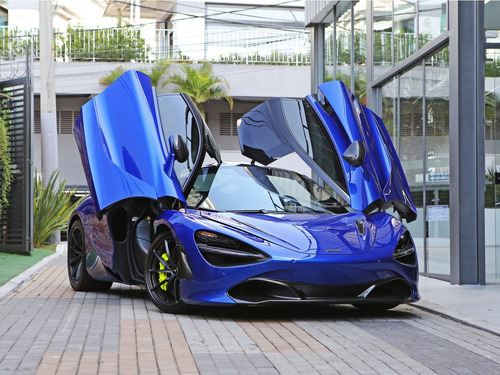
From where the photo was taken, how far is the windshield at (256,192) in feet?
25.6

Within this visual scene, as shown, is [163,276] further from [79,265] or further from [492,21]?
[492,21]

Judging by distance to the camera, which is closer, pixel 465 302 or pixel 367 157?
pixel 367 157

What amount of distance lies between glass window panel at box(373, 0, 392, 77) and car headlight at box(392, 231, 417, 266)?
716 centimetres

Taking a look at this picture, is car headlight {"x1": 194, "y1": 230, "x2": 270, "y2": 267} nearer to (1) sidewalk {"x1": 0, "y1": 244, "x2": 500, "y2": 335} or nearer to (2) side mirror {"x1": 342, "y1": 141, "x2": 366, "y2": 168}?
(2) side mirror {"x1": 342, "y1": 141, "x2": 366, "y2": 168}

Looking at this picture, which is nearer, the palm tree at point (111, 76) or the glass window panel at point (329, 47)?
the glass window panel at point (329, 47)

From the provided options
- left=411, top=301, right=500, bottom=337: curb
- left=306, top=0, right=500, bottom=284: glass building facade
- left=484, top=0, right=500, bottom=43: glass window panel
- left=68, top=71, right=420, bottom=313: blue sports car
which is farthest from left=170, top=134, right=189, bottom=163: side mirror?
left=484, top=0, right=500, bottom=43: glass window panel

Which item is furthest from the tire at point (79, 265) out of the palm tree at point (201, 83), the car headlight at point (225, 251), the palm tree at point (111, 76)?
the palm tree at point (111, 76)

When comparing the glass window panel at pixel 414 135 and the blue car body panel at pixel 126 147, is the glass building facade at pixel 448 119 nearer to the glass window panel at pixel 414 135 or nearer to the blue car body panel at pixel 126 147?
the glass window panel at pixel 414 135

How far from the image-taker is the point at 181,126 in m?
7.98

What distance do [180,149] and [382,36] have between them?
7.72 metres

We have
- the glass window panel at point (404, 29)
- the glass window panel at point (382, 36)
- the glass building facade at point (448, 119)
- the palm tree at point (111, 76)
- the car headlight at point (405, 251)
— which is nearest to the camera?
the car headlight at point (405, 251)

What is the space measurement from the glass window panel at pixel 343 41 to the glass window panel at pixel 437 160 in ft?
15.9

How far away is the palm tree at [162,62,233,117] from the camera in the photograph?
31484 millimetres

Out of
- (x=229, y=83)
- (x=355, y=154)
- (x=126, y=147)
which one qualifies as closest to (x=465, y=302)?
(x=355, y=154)
